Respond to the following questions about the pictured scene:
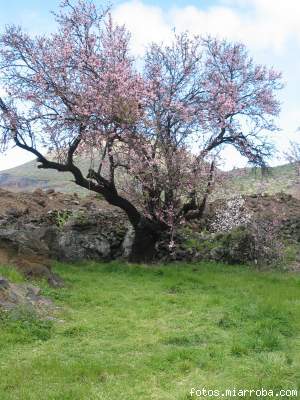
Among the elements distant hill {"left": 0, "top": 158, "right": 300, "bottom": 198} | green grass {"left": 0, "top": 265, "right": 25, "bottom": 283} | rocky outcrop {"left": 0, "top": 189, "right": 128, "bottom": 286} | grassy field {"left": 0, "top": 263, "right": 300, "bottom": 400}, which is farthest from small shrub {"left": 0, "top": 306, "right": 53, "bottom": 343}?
distant hill {"left": 0, "top": 158, "right": 300, "bottom": 198}

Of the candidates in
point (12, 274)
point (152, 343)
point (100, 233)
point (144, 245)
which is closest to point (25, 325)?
point (152, 343)

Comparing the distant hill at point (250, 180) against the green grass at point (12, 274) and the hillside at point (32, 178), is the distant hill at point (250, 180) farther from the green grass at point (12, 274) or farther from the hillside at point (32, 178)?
the green grass at point (12, 274)

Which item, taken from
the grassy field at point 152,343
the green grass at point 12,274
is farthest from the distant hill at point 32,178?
the grassy field at point 152,343

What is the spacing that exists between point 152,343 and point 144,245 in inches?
491

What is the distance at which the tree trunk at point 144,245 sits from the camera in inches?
907

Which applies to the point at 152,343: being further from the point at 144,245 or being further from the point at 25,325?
the point at 144,245

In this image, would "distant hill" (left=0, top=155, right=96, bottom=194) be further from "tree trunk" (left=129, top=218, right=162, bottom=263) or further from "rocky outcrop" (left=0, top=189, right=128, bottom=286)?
"tree trunk" (left=129, top=218, right=162, bottom=263)

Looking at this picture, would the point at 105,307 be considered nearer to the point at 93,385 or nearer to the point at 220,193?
the point at 93,385

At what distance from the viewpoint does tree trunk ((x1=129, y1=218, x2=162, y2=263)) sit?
23031mm

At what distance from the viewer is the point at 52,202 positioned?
91.9ft

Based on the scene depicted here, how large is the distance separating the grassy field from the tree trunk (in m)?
5.52

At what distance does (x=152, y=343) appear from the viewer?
10.8 meters

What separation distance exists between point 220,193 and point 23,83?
9242 mm

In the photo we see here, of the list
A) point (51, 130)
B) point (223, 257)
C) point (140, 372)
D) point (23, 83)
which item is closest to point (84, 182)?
point (51, 130)
